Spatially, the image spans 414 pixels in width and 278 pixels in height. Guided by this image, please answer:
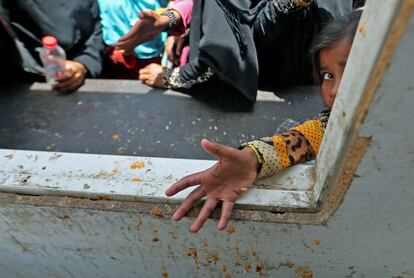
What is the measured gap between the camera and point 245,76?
1.34 m

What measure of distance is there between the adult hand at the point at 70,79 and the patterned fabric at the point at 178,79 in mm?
362

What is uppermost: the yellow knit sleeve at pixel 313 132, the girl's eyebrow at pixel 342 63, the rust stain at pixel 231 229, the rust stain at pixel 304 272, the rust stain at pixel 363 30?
the rust stain at pixel 363 30

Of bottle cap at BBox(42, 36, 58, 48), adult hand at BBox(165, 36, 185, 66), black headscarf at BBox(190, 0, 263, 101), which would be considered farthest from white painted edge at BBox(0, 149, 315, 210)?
adult hand at BBox(165, 36, 185, 66)

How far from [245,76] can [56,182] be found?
80 centimetres

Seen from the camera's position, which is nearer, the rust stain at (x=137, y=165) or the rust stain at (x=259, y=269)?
the rust stain at (x=137, y=165)

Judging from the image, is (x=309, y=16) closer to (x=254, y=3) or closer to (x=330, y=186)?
(x=254, y=3)

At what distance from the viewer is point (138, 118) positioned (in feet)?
4.43

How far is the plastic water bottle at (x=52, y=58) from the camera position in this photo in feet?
5.00

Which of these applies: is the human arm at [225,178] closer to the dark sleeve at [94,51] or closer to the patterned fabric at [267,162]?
the patterned fabric at [267,162]

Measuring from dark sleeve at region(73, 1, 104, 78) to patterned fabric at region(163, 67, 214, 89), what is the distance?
398 mm

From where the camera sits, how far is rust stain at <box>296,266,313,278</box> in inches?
35.0

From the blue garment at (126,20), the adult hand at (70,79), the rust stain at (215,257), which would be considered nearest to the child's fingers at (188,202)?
the rust stain at (215,257)

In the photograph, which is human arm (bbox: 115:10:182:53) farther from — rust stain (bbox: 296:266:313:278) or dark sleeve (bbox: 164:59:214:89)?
rust stain (bbox: 296:266:313:278)

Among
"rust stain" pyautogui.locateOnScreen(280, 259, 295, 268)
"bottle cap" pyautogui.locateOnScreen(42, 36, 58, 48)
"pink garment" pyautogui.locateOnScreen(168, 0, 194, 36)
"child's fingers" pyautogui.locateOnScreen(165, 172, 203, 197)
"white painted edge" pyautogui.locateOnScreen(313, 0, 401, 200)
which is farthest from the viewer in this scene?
"pink garment" pyautogui.locateOnScreen(168, 0, 194, 36)
